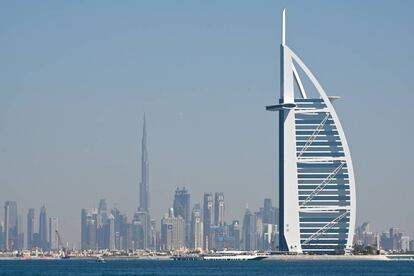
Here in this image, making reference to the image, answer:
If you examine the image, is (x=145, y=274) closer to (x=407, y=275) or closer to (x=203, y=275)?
(x=203, y=275)

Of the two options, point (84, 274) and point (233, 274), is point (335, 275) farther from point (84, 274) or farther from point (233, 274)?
point (84, 274)

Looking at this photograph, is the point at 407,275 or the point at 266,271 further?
the point at 266,271

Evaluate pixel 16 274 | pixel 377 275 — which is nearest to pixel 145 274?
pixel 16 274

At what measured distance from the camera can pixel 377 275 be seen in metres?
181

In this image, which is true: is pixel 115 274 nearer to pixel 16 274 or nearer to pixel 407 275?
pixel 16 274

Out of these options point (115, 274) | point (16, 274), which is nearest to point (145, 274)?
point (115, 274)

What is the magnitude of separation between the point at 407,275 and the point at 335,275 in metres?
8.31

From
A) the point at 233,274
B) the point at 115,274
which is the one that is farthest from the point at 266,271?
the point at 115,274

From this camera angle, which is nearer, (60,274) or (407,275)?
(407,275)

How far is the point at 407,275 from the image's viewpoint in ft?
577

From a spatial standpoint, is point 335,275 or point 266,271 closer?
point 335,275

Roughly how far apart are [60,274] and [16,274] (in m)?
7.01

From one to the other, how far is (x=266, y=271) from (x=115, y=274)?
66.9 feet

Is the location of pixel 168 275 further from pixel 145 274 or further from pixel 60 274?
pixel 60 274
